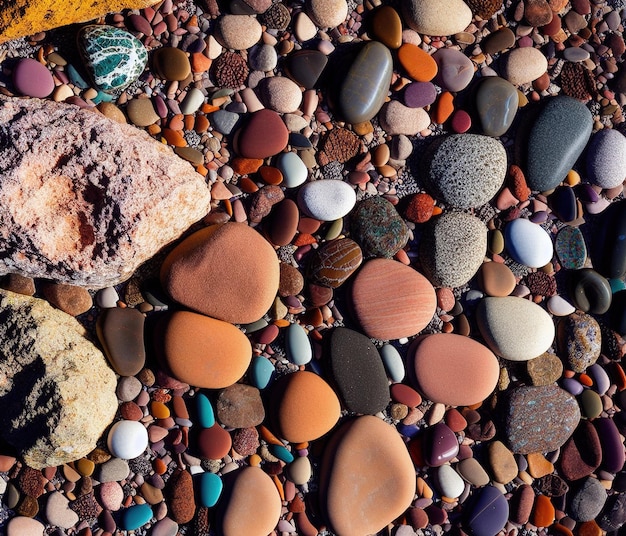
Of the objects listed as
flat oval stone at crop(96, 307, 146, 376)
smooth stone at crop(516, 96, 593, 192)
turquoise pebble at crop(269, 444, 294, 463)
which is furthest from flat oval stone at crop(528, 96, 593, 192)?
flat oval stone at crop(96, 307, 146, 376)

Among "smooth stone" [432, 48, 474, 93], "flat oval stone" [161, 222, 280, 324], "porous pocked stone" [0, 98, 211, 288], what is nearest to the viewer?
"porous pocked stone" [0, 98, 211, 288]

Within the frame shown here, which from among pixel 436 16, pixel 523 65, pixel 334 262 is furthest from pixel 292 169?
pixel 523 65

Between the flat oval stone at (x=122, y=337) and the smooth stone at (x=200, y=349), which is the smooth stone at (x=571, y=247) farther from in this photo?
the flat oval stone at (x=122, y=337)

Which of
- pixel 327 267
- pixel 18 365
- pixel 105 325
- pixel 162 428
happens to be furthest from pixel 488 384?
pixel 18 365

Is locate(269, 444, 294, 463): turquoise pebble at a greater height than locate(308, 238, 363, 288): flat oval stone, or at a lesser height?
lesser

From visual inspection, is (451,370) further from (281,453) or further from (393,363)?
(281,453)

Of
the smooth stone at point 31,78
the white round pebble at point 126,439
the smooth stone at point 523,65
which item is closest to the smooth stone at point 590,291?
the smooth stone at point 523,65

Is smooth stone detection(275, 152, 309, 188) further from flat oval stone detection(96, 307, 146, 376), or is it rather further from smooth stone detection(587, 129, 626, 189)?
smooth stone detection(587, 129, 626, 189)
